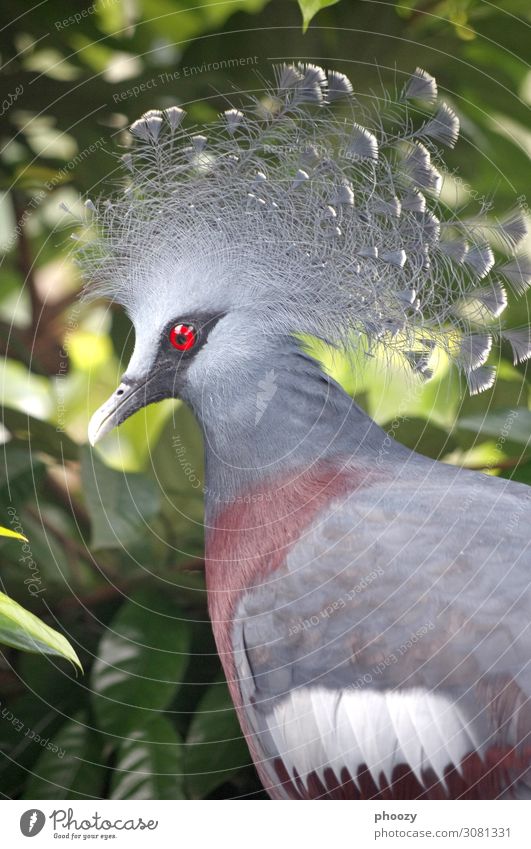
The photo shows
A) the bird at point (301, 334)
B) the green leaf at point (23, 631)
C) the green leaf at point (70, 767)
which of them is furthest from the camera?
the green leaf at point (70, 767)

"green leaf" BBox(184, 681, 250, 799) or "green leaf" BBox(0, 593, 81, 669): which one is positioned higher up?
"green leaf" BBox(0, 593, 81, 669)

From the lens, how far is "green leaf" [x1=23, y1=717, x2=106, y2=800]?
34.0 inches

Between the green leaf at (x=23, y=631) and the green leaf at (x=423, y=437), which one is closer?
the green leaf at (x=23, y=631)

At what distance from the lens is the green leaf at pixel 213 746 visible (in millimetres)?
863

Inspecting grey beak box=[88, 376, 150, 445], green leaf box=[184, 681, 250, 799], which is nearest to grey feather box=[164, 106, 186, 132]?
grey beak box=[88, 376, 150, 445]

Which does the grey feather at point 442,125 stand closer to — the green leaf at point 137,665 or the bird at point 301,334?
the bird at point 301,334

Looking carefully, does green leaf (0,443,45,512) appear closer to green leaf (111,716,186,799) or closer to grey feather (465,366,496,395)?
green leaf (111,716,186,799)

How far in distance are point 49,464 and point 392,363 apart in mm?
386

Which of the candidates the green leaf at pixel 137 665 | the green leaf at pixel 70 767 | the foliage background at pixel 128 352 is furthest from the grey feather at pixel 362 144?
the green leaf at pixel 70 767

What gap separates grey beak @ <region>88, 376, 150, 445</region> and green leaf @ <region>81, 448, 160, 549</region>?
0.21ft

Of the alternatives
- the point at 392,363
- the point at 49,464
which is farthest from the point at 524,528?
the point at 49,464

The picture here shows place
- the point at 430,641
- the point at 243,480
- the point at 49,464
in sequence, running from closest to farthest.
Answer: the point at 430,641 < the point at 243,480 < the point at 49,464

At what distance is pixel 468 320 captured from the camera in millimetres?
840

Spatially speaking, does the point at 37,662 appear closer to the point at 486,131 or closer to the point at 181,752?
the point at 181,752
